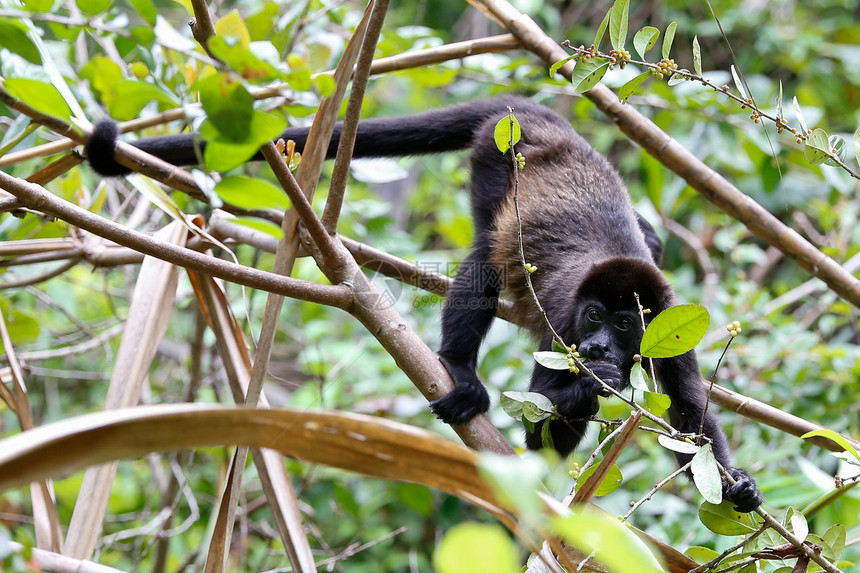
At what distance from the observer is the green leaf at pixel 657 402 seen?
5.46 feet

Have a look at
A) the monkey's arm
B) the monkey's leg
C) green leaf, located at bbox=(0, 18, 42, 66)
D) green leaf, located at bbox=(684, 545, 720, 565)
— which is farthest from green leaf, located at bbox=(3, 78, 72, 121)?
the monkey's arm

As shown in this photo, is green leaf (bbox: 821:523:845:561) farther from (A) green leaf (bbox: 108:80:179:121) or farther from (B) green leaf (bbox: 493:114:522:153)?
(A) green leaf (bbox: 108:80:179:121)

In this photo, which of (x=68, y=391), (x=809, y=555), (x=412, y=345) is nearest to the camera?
(x=809, y=555)

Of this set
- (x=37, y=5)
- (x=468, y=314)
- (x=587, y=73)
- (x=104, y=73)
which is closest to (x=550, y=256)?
(x=468, y=314)

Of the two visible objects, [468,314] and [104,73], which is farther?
[468,314]

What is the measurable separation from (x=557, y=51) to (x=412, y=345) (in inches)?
64.3

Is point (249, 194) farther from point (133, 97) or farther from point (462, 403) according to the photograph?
point (462, 403)

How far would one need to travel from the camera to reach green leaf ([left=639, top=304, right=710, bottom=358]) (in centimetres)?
162

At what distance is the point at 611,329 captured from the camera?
9.44 feet

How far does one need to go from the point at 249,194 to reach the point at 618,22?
4.49 ft

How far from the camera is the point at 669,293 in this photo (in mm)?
2865

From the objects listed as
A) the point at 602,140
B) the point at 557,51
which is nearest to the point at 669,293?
the point at 557,51

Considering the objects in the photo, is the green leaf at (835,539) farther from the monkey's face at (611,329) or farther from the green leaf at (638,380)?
the monkey's face at (611,329)

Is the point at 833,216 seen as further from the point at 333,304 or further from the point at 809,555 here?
the point at 333,304
